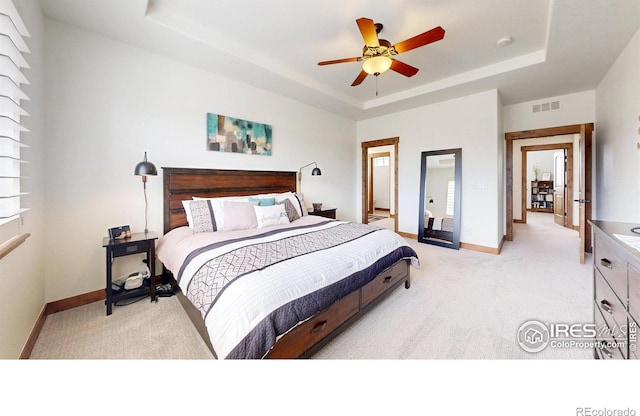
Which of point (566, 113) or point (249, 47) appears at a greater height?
point (249, 47)

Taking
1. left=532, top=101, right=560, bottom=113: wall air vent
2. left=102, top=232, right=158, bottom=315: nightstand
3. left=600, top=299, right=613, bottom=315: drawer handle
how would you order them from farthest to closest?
left=532, top=101, right=560, bottom=113: wall air vent
left=102, top=232, right=158, bottom=315: nightstand
left=600, top=299, right=613, bottom=315: drawer handle

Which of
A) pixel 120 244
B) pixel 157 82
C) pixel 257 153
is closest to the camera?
pixel 120 244

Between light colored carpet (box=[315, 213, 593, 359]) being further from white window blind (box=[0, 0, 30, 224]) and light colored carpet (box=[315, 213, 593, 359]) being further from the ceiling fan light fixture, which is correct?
the ceiling fan light fixture

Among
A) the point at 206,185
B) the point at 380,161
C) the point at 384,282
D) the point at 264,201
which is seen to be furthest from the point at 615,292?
the point at 380,161

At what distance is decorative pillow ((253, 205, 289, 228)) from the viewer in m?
2.83

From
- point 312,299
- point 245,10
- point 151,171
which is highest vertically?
point 245,10

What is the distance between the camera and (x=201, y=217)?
2.60 metres

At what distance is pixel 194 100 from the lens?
3051 millimetres

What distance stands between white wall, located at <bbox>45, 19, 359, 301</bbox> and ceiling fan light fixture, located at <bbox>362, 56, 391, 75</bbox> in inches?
77.1

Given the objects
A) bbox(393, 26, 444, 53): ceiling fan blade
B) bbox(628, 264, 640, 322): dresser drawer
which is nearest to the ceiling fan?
bbox(393, 26, 444, 53): ceiling fan blade

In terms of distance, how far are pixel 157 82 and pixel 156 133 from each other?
1.91 ft

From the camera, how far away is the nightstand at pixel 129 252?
2158 mm

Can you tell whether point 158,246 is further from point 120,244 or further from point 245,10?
point 245,10
